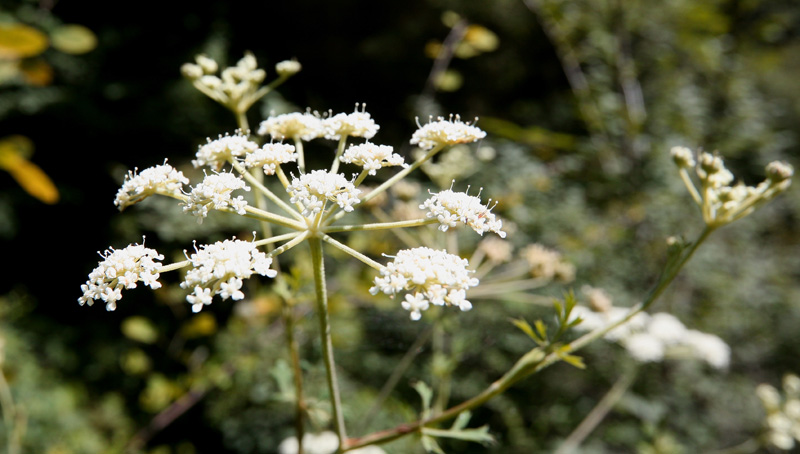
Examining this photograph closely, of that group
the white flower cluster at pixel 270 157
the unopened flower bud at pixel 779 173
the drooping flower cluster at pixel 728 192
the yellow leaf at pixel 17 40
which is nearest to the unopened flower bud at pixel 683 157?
the drooping flower cluster at pixel 728 192

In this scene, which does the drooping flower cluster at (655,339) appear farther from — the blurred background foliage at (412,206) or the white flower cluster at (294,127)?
the white flower cluster at (294,127)

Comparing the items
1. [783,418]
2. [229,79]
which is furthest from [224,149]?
[783,418]

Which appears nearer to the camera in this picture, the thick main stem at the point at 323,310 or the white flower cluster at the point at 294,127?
the thick main stem at the point at 323,310

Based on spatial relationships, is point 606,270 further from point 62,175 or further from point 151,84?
point 62,175

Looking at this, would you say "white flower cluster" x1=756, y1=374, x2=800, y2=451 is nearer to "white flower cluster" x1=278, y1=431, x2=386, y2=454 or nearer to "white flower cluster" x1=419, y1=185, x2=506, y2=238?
"white flower cluster" x1=278, y1=431, x2=386, y2=454

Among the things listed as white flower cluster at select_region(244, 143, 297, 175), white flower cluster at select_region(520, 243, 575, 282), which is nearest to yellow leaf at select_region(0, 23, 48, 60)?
white flower cluster at select_region(244, 143, 297, 175)
